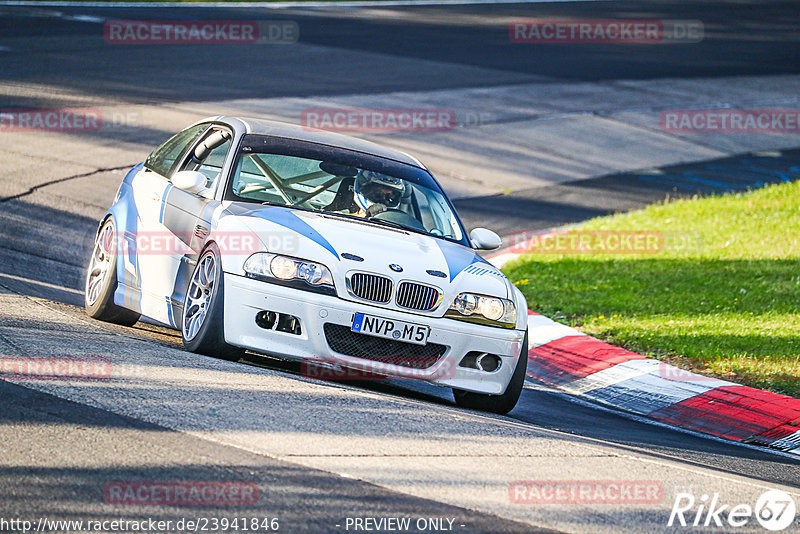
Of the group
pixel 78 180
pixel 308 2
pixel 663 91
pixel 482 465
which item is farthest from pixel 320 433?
pixel 308 2

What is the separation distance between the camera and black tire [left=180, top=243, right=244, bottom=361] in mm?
6832

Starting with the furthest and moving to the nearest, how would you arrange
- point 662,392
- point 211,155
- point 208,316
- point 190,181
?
point 662,392, point 211,155, point 190,181, point 208,316

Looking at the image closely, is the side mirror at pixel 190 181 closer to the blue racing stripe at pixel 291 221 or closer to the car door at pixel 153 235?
the car door at pixel 153 235

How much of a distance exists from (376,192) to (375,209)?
168 mm

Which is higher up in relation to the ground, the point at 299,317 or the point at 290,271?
the point at 290,271

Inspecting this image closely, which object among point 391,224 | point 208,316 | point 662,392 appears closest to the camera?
point 208,316

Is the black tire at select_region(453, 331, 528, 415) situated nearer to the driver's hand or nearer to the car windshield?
the car windshield

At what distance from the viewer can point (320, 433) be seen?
5.62 meters

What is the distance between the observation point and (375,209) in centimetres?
800

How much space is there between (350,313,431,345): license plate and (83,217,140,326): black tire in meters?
2.17

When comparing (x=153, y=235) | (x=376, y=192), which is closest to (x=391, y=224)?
(x=376, y=192)

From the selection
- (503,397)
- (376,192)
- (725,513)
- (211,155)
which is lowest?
(503,397)

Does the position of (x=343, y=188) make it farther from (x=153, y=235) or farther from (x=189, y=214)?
(x=153, y=235)

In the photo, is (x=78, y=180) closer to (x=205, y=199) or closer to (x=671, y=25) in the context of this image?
(x=205, y=199)
